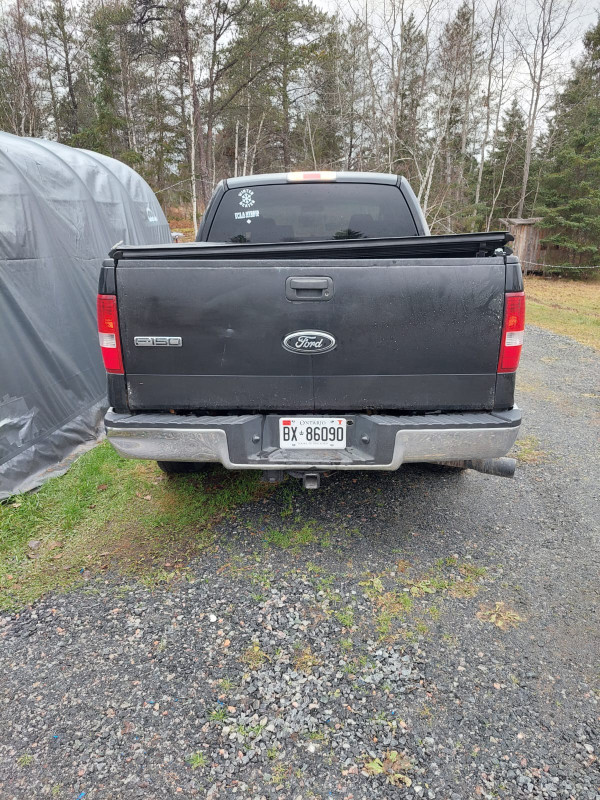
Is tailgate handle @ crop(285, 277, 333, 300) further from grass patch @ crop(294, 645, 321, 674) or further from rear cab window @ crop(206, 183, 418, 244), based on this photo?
grass patch @ crop(294, 645, 321, 674)

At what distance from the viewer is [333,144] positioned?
106ft

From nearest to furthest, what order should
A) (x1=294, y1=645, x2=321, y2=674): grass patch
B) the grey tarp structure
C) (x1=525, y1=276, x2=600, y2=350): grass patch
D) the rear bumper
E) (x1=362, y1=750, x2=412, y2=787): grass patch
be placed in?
(x1=362, y1=750, x2=412, y2=787): grass patch
(x1=294, y1=645, x2=321, y2=674): grass patch
the rear bumper
the grey tarp structure
(x1=525, y1=276, x2=600, y2=350): grass patch

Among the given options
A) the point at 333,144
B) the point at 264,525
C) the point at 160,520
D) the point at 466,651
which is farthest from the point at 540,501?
the point at 333,144

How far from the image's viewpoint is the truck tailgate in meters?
2.38

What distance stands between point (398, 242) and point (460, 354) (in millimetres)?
637

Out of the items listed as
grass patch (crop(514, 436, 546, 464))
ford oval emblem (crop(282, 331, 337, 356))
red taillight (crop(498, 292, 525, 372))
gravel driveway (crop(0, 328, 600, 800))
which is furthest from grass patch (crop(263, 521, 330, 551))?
grass patch (crop(514, 436, 546, 464))

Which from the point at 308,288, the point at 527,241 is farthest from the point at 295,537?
the point at 527,241

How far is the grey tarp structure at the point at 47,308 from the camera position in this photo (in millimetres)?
3836

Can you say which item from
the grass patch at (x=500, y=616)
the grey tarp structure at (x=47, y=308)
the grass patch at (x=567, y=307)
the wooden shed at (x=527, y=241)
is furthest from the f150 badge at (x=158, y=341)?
the wooden shed at (x=527, y=241)

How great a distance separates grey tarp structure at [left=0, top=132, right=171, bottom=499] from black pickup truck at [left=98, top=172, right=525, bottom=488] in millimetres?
1766

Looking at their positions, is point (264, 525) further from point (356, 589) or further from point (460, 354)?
point (460, 354)

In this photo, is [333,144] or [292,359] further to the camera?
[333,144]

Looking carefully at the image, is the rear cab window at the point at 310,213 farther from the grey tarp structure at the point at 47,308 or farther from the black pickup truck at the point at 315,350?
the grey tarp structure at the point at 47,308

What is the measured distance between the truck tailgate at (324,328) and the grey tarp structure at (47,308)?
1899 mm
